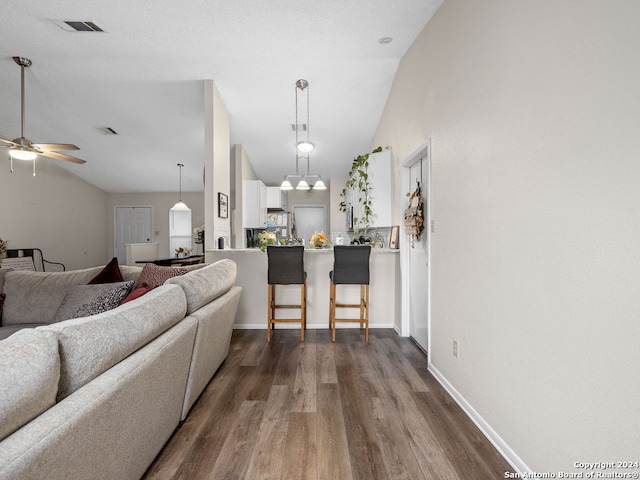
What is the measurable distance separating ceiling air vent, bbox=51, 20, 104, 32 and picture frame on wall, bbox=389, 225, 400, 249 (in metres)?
3.62

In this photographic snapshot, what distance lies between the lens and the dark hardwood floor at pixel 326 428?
1.55 m

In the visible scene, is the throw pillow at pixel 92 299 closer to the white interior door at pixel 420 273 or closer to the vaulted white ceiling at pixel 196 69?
the vaulted white ceiling at pixel 196 69

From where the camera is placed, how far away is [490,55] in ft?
5.95

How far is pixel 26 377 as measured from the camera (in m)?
0.82

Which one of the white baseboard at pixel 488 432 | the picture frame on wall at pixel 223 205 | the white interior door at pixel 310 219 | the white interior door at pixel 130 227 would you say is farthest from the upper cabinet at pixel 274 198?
the white baseboard at pixel 488 432

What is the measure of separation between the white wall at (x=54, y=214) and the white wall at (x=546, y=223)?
7.93 meters

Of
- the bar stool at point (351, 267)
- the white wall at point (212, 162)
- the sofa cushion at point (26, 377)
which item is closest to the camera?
the sofa cushion at point (26, 377)

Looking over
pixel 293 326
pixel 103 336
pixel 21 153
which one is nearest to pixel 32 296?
pixel 21 153

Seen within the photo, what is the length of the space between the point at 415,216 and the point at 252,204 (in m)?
3.71

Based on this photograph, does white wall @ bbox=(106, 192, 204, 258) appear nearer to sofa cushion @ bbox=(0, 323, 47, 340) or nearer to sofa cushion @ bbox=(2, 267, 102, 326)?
sofa cushion @ bbox=(2, 267, 102, 326)

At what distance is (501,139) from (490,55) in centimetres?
52

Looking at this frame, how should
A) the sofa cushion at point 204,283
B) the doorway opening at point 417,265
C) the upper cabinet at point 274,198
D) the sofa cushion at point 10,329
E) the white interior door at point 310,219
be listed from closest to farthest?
the sofa cushion at point 204,283 < the sofa cushion at point 10,329 < the doorway opening at point 417,265 < the upper cabinet at point 274,198 < the white interior door at point 310,219

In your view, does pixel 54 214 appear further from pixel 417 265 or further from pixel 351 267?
pixel 417 265

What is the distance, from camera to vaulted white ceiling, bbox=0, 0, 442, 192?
8.98 ft
